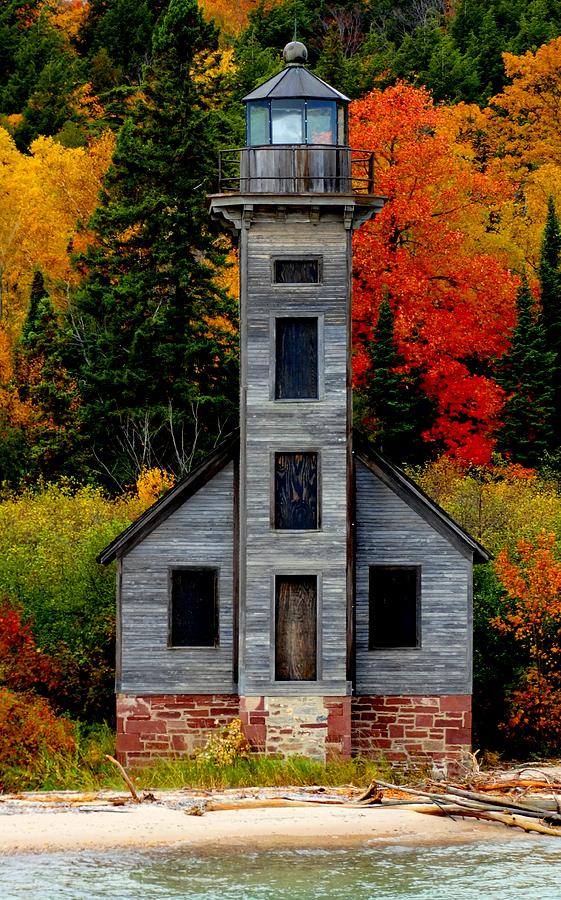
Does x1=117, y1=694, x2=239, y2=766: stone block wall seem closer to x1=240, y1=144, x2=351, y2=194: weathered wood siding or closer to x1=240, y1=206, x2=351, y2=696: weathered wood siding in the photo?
x1=240, y1=206, x2=351, y2=696: weathered wood siding

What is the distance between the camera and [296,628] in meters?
30.3

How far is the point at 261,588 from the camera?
3019 centimetres

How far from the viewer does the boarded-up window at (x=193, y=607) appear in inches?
1223

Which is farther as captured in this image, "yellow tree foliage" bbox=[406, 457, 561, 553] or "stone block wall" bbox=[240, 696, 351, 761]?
"yellow tree foliage" bbox=[406, 457, 561, 553]

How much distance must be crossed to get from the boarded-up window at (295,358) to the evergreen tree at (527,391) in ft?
67.8

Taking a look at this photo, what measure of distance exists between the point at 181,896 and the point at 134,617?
8.79 metres

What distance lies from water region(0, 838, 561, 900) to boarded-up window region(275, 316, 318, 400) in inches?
355

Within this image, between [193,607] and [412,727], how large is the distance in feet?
15.4

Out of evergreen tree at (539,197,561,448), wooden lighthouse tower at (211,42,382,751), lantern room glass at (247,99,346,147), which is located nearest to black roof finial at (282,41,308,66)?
lantern room glass at (247,99,346,147)

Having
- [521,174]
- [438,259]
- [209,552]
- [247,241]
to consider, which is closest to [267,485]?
[209,552]

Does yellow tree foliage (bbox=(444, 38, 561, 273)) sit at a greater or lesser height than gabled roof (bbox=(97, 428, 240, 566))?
greater

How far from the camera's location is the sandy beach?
84.4 feet

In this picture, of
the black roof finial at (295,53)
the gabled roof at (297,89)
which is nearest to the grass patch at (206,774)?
the gabled roof at (297,89)

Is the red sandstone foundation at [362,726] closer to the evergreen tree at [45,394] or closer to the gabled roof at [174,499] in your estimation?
the gabled roof at [174,499]
